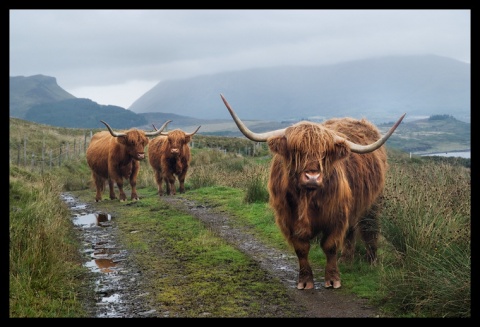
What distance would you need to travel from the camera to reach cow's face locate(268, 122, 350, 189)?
3.97 m

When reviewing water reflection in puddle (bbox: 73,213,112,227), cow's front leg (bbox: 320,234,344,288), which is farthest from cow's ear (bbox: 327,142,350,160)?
water reflection in puddle (bbox: 73,213,112,227)

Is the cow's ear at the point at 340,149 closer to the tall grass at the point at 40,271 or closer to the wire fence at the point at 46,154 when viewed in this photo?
the tall grass at the point at 40,271

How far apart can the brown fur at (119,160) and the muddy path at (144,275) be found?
2698mm

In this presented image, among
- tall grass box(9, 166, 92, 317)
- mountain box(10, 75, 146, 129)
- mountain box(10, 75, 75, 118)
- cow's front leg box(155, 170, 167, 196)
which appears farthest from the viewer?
mountain box(10, 75, 75, 118)

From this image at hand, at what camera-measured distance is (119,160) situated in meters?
10.9

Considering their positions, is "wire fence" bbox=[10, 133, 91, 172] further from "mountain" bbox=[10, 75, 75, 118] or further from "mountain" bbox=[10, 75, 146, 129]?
"mountain" bbox=[10, 75, 75, 118]

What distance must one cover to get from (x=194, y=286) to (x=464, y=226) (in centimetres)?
246

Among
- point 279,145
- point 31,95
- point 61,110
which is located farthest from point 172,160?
point 31,95

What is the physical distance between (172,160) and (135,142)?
1252 millimetres

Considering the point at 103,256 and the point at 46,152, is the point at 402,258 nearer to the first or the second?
the point at 103,256

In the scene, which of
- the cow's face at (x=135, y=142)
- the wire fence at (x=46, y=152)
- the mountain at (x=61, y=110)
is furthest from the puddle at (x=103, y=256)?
the mountain at (x=61, y=110)

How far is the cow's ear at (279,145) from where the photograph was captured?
13.9ft
